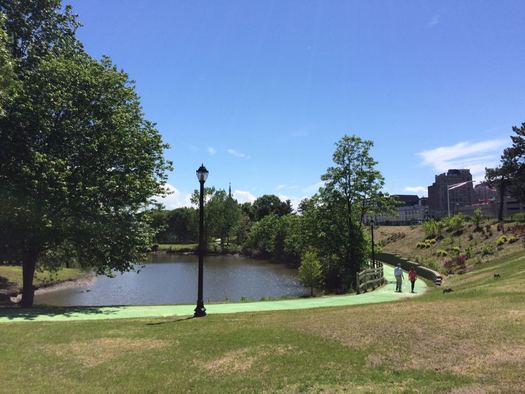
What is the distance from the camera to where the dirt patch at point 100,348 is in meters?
10.3

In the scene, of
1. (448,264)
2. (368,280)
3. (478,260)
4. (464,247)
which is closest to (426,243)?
(464,247)

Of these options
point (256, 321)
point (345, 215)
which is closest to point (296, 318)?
point (256, 321)

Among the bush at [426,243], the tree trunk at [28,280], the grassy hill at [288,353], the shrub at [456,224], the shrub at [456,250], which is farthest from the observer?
the bush at [426,243]

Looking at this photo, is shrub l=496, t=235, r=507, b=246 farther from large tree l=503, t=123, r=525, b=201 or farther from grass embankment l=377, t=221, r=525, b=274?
large tree l=503, t=123, r=525, b=201

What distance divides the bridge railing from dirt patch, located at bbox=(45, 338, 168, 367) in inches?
607

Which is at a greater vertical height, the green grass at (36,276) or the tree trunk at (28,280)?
the tree trunk at (28,280)

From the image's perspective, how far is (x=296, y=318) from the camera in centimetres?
1384

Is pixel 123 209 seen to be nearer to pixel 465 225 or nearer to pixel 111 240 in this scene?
pixel 111 240

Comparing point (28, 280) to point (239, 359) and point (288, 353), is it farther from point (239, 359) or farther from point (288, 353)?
point (288, 353)

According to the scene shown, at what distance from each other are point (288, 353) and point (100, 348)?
14.3 feet

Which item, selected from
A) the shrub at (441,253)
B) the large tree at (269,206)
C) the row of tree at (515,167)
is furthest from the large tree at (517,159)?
the large tree at (269,206)

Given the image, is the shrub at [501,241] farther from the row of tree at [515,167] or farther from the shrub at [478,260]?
the row of tree at [515,167]

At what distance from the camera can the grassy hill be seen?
7.88 m

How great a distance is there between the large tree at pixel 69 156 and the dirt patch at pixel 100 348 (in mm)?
8263
